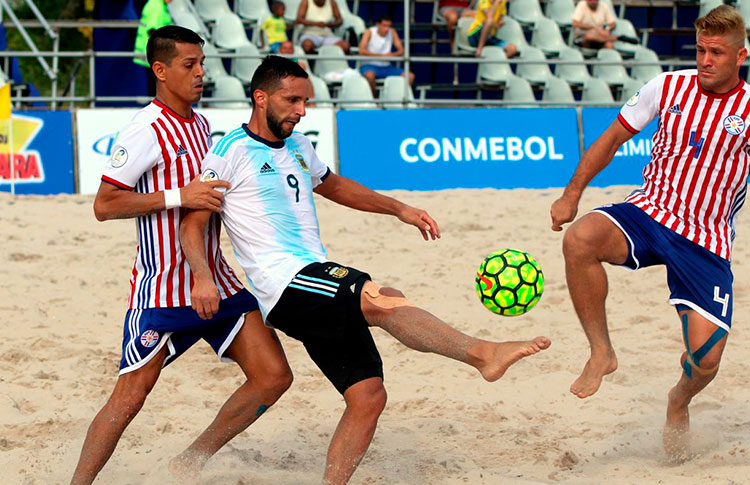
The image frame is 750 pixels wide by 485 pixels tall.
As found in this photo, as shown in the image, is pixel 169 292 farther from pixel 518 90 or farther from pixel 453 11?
pixel 453 11

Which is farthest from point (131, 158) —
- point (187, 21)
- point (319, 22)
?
A: point (319, 22)

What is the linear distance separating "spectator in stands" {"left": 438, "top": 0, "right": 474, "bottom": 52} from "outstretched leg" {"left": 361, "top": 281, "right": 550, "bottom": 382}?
1008 centimetres

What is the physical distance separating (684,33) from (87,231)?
36.5 feet

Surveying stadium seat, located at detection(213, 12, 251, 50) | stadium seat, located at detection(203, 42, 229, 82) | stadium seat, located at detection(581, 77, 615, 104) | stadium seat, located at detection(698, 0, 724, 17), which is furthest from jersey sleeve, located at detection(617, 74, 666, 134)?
stadium seat, located at detection(698, 0, 724, 17)

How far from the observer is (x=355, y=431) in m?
4.02

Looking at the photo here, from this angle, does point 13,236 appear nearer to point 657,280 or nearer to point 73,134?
point 73,134

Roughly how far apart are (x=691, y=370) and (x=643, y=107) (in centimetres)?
120

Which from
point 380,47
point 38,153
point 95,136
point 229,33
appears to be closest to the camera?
point 38,153

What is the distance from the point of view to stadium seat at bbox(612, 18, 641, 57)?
1446cm

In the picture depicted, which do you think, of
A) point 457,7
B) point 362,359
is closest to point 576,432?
point 362,359

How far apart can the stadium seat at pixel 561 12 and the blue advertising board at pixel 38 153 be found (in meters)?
7.72

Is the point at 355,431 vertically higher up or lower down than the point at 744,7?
lower down

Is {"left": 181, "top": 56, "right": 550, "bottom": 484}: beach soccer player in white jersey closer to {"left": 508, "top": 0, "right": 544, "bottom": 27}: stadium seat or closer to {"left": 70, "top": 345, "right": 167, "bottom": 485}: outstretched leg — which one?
{"left": 70, "top": 345, "right": 167, "bottom": 485}: outstretched leg

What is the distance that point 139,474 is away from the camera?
470cm
